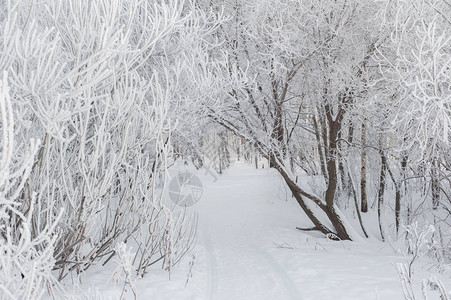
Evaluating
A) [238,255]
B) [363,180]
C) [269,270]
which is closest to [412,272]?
[269,270]

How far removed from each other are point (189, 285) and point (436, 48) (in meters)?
4.34

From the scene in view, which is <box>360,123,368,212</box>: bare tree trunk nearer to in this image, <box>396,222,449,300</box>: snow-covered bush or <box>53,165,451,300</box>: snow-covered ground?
<box>53,165,451,300</box>: snow-covered ground

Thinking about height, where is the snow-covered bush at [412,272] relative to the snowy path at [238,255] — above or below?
above

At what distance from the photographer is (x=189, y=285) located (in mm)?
5297

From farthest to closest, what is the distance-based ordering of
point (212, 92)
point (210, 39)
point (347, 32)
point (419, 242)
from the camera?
1. point (210, 39)
2. point (347, 32)
3. point (212, 92)
4. point (419, 242)

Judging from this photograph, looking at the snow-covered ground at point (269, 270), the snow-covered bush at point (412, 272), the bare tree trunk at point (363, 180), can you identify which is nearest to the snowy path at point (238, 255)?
the snow-covered ground at point (269, 270)

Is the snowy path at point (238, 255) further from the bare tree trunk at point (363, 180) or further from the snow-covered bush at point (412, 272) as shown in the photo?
the bare tree trunk at point (363, 180)

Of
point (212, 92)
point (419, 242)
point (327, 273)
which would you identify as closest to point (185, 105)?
point (212, 92)

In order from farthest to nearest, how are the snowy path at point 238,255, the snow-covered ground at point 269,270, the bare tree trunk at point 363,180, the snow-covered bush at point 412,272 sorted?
the bare tree trunk at point 363,180 → the snowy path at point 238,255 → the snow-covered ground at point 269,270 → the snow-covered bush at point 412,272

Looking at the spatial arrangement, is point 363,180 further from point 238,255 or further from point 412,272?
point 412,272

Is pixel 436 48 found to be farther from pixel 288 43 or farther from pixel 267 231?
pixel 267 231

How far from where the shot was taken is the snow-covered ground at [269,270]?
485 centimetres

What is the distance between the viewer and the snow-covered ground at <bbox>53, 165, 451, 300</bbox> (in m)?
4.85

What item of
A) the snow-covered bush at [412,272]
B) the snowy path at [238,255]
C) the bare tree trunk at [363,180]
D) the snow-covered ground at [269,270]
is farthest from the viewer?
the bare tree trunk at [363,180]
